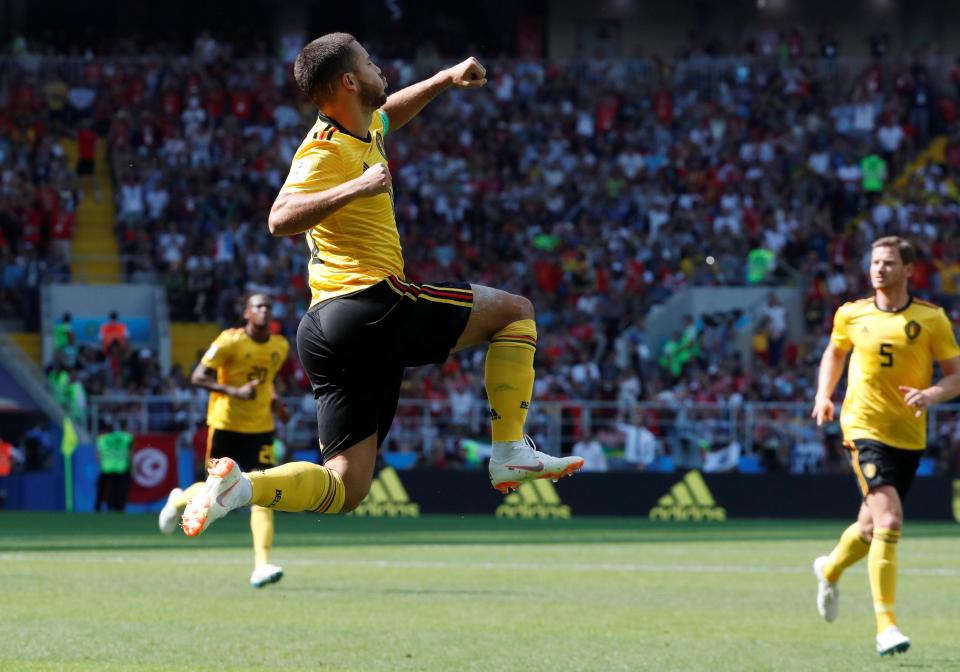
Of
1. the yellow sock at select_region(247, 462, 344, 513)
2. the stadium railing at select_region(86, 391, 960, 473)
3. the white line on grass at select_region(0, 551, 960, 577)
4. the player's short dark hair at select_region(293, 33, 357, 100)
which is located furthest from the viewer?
the stadium railing at select_region(86, 391, 960, 473)

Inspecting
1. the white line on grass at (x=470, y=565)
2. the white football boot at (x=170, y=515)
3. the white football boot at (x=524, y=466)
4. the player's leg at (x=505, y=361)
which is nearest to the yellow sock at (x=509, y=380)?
the player's leg at (x=505, y=361)

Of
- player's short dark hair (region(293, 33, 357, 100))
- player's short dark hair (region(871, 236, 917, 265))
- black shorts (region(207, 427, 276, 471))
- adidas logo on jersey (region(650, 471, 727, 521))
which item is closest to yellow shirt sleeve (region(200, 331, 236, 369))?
black shorts (region(207, 427, 276, 471))

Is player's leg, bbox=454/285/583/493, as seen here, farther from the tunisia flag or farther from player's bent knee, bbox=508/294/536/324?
the tunisia flag

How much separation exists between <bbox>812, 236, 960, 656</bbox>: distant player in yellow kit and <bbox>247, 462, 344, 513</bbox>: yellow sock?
4577 millimetres

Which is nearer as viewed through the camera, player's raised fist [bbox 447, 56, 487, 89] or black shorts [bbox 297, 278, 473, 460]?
black shorts [bbox 297, 278, 473, 460]

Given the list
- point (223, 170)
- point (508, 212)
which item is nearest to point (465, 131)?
point (508, 212)

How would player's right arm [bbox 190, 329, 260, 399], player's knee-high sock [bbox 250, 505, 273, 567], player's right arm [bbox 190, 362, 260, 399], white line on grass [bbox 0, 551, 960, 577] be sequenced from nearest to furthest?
1. player's knee-high sock [bbox 250, 505, 273, 567]
2. player's right arm [bbox 190, 362, 260, 399]
3. player's right arm [bbox 190, 329, 260, 399]
4. white line on grass [bbox 0, 551, 960, 577]

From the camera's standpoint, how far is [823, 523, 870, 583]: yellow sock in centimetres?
1088

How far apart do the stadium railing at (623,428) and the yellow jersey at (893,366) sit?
1457cm

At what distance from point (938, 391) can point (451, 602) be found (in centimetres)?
442

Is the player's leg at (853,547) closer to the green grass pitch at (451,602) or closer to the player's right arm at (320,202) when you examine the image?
the green grass pitch at (451,602)

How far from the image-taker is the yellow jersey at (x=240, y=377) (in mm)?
14969

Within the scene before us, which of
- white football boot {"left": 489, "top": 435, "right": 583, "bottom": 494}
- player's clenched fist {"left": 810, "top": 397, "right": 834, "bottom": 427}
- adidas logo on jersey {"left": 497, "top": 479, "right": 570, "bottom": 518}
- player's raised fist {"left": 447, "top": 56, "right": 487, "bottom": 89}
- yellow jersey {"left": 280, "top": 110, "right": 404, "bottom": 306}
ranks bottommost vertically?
adidas logo on jersey {"left": 497, "top": 479, "right": 570, "bottom": 518}

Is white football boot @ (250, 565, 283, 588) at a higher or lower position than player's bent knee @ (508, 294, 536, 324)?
lower
